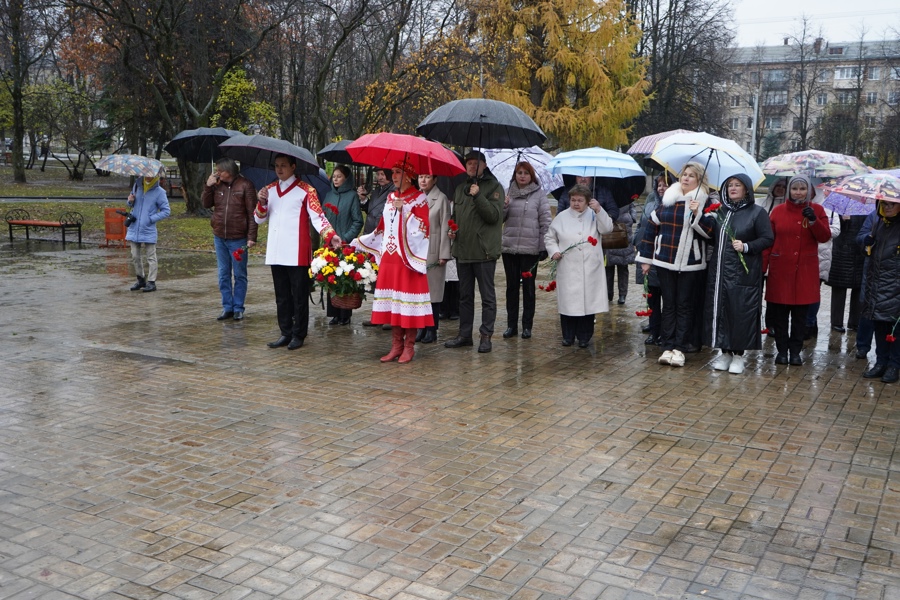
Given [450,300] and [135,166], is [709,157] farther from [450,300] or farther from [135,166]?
[135,166]

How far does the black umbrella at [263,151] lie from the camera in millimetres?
8844

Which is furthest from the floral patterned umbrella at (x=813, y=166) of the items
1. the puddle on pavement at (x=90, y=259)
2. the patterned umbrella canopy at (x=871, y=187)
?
the puddle on pavement at (x=90, y=259)

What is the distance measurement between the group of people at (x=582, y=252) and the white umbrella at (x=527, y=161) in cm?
54

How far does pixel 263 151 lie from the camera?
9.66 m

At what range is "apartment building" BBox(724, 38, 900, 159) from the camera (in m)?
63.1

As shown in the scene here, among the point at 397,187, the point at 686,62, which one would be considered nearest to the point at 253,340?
the point at 397,187

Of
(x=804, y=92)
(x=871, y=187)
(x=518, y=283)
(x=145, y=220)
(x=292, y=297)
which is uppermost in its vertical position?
(x=804, y=92)

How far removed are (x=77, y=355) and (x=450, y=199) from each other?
403 centimetres

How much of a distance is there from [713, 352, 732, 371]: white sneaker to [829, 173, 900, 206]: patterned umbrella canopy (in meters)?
1.81

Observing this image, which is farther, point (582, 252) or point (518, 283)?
point (518, 283)

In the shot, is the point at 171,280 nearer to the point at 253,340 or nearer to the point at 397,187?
the point at 253,340

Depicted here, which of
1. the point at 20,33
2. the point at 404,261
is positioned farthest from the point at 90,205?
the point at 404,261

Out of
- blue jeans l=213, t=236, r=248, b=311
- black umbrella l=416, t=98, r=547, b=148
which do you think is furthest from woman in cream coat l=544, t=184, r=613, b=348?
blue jeans l=213, t=236, r=248, b=311

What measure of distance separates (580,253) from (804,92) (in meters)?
73.3
